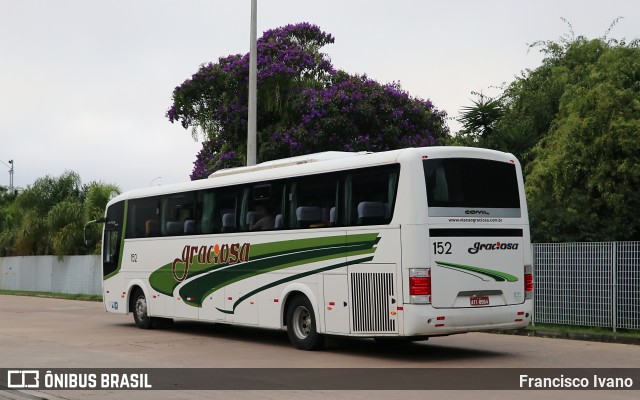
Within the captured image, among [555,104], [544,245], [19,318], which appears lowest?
[19,318]

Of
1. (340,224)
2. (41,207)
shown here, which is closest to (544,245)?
(340,224)

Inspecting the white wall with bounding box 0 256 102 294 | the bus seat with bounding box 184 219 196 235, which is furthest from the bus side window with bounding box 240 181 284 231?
the white wall with bounding box 0 256 102 294

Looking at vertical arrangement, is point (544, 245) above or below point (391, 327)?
above

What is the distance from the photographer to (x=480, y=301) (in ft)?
46.2

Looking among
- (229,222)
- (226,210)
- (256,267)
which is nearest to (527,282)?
(256,267)

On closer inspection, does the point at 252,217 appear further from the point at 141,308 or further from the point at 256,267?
the point at 141,308

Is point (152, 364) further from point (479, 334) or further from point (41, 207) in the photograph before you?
point (41, 207)

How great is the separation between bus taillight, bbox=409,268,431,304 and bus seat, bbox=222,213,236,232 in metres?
5.23

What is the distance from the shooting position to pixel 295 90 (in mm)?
34062

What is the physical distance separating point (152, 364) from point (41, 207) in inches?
1409

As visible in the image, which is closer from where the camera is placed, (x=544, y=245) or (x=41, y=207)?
(x=544, y=245)

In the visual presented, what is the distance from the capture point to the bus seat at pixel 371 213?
14.2m

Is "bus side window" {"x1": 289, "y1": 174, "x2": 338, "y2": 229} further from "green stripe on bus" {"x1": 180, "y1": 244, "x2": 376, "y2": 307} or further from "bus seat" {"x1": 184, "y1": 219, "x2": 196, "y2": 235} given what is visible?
"bus seat" {"x1": 184, "y1": 219, "x2": 196, "y2": 235}

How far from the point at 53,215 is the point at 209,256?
27.9m
